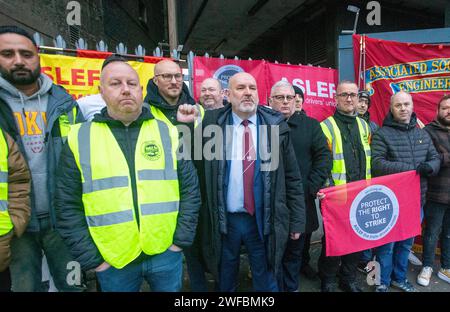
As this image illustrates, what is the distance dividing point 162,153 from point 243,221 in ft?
3.02

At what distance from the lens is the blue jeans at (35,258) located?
1.99m

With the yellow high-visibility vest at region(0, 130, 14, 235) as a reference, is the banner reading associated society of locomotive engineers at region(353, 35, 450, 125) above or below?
above

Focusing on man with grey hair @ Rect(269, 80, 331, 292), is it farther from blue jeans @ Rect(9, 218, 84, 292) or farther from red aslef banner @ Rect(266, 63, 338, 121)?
red aslef banner @ Rect(266, 63, 338, 121)

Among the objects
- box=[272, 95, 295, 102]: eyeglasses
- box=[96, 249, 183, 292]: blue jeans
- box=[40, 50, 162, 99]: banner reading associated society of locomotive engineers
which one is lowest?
box=[96, 249, 183, 292]: blue jeans

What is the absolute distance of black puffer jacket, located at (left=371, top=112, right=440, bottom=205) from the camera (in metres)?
2.89

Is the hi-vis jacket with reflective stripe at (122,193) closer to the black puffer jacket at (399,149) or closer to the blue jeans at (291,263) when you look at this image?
the blue jeans at (291,263)

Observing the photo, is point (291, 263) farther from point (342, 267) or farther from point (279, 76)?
point (279, 76)

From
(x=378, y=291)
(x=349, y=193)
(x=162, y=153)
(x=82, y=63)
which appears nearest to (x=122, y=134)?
(x=162, y=153)

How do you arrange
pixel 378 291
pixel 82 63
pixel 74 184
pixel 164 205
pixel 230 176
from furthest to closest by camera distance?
pixel 82 63 → pixel 378 291 → pixel 230 176 → pixel 164 205 → pixel 74 184

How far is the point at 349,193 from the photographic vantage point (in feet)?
9.12

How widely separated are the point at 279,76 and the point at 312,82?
727 millimetres

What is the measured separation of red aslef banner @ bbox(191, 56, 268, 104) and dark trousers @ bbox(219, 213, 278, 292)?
265 cm

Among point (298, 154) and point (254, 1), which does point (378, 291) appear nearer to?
point (298, 154)

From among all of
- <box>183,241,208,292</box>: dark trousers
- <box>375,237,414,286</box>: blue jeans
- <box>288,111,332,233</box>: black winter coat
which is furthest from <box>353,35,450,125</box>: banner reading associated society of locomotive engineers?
<box>183,241,208,292</box>: dark trousers
